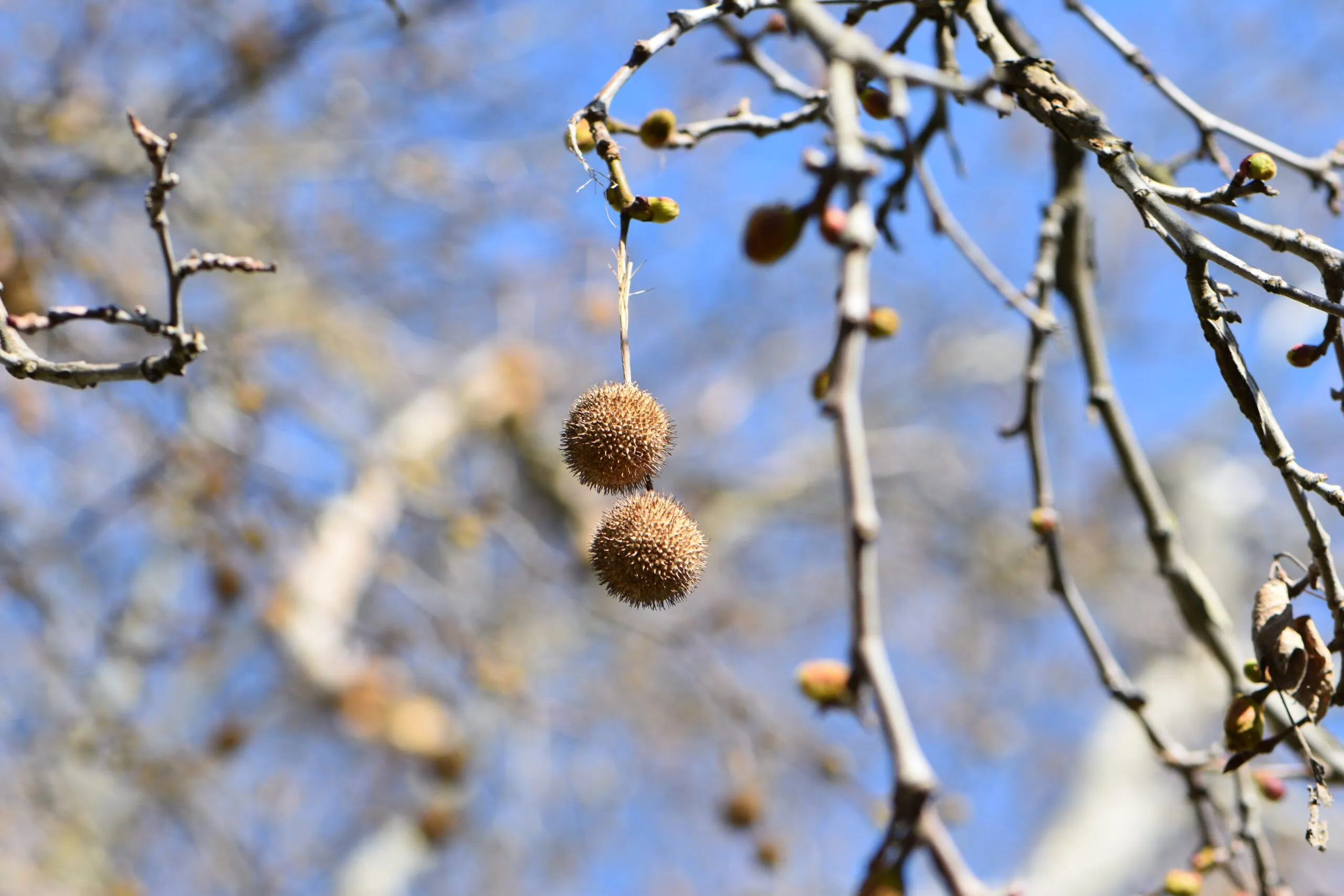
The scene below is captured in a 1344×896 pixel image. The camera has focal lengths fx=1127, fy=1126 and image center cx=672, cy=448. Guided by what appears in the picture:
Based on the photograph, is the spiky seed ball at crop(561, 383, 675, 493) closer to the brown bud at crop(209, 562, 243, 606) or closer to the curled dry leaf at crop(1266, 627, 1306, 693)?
the curled dry leaf at crop(1266, 627, 1306, 693)

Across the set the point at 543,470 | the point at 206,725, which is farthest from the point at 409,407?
the point at 206,725

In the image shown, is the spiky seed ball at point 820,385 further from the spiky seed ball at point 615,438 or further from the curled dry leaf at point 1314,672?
the curled dry leaf at point 1314,672

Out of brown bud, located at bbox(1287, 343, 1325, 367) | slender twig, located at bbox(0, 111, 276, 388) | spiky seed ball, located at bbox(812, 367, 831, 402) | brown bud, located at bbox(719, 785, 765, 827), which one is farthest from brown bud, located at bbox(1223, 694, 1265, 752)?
brown bud, located at bbox(719, 785, 765, 827)

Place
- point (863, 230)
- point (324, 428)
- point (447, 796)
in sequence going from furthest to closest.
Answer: point (447, 796) < point (324, 428) < point (863, 230)

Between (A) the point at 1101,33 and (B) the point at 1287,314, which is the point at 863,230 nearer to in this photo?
(A) the point at 1101,33

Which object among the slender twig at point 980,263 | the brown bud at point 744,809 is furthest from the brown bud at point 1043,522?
the brown bud at point 744,809

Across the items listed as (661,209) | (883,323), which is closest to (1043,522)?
(883,323)

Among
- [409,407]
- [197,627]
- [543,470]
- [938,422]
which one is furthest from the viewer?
[938,422]

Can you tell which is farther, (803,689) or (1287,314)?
(1287,314)
